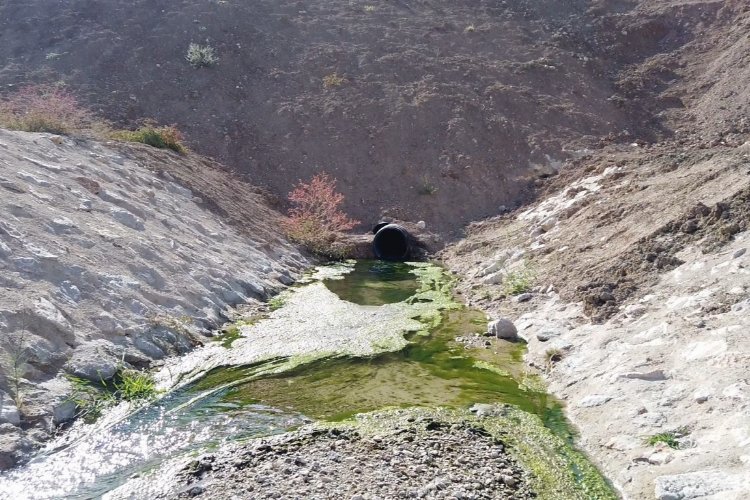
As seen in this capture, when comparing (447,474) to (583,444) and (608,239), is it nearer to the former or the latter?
(583,444)

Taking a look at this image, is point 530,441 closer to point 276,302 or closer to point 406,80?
point 276,302

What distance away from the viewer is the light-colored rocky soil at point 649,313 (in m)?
6.80

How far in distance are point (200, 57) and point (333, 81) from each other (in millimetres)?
6118

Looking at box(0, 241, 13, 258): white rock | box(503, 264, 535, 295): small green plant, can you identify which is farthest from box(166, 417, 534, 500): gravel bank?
box(503, 264, 535, 295): small green plant

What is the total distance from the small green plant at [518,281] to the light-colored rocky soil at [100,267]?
215 inches

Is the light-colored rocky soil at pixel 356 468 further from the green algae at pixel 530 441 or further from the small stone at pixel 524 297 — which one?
the small stone at pixel 524 297

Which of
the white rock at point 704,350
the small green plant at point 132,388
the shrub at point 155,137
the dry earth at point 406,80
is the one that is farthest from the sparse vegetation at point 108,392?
→ the dry earth at point 406,80

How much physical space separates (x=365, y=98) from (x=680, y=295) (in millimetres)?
20504

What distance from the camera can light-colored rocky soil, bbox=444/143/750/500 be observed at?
6801mm

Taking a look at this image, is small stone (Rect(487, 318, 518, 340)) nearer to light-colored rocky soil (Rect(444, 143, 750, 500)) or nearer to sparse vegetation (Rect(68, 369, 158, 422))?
light-colored rocky soil (Rect(444, 143, 750, 500))

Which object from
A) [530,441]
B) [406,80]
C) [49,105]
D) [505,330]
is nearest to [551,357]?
[505,330]

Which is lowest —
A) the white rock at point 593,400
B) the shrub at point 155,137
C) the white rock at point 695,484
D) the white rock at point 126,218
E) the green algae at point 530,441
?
the green algae at point 530,441

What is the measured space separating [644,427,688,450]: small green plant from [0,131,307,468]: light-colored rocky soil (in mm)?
6992

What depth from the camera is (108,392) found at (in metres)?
9.33
